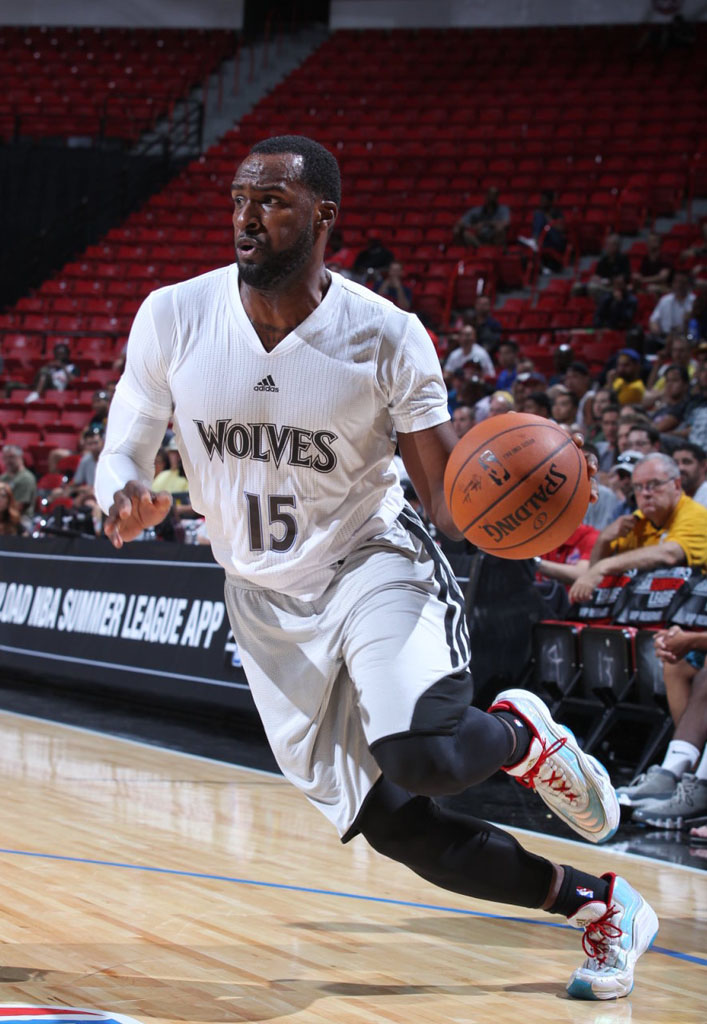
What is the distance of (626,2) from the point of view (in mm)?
20281

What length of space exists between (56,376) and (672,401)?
8891 millimetres

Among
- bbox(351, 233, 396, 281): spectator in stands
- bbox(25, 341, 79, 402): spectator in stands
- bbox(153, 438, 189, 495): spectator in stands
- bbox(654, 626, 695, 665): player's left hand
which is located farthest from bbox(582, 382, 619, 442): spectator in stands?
bbox(25, 341, 79, 402): spectator in stands

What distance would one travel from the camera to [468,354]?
11.8 metres

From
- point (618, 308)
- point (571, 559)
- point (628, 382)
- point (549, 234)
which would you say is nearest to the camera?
point (571, 559)

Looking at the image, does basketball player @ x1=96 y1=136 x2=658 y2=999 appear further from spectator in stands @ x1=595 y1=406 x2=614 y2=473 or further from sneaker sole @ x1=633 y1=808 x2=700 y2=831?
spectator in stands @ x1=595 y1=406 x2=614 y2=473

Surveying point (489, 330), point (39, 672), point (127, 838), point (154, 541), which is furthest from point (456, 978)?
point (489, 330)

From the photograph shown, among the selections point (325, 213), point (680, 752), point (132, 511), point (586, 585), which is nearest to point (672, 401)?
point (586, 585)

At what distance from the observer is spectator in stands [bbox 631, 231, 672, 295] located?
13.1 metres

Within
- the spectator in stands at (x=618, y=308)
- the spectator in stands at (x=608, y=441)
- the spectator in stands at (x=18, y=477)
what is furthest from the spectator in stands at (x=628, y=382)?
the spectator in stands at (x=18, y=477)

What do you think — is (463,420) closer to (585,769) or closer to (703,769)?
(703,769)

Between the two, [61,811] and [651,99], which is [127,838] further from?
[651,99]

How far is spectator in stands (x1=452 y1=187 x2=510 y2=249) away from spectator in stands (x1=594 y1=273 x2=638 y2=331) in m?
3.17

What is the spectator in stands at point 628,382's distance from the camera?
33.1 ft

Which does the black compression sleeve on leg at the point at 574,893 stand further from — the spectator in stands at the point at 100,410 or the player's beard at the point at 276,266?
the spectator in stands at the point at 100,410
